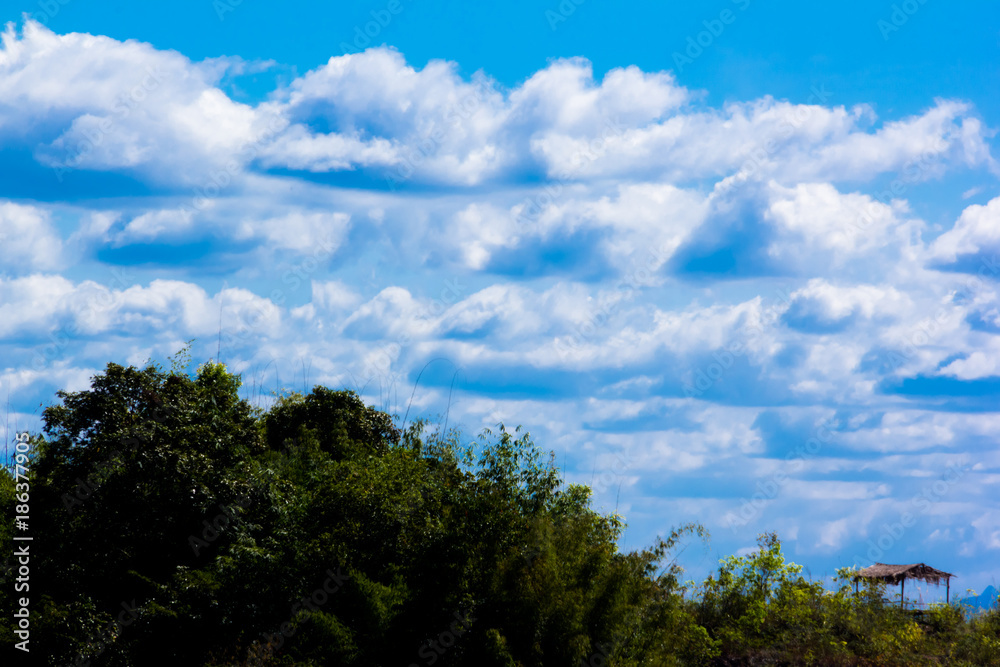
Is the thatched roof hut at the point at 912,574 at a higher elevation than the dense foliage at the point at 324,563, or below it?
higher

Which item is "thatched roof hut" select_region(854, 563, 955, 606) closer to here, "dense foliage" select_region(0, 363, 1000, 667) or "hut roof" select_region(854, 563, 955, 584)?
"hut roof" select_region(854, 563, 955, 584)

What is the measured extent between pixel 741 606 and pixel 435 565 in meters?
10.4

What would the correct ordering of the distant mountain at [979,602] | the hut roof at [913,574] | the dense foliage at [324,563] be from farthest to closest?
the hut roof at [913,574], the distant mountain at [979,602], the dense foliage at [324,563]

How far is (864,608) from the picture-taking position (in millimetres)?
24078

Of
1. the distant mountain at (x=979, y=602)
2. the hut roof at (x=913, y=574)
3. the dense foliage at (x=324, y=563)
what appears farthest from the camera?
the hut roof at (x=913, y=574)

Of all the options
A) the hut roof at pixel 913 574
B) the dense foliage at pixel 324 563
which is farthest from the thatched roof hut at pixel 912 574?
the dense foliage at pixel 324 563

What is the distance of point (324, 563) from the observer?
18.2 metres

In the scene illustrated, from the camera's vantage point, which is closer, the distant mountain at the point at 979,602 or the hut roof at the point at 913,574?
the distant mountain at the point at 979,602

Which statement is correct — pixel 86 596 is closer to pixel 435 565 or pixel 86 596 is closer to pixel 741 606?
pixel 435 565

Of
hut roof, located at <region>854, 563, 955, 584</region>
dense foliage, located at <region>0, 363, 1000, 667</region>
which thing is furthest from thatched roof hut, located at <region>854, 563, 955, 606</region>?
dense foliage, located at <region>0, 363, 1000, 667</region>

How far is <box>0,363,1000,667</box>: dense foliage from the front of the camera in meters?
17.1

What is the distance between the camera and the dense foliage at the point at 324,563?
17.1 m

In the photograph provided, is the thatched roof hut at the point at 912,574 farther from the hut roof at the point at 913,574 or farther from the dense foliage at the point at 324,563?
the dense foliage at the point at 324,563

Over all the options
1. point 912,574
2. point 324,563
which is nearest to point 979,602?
point 912,574
